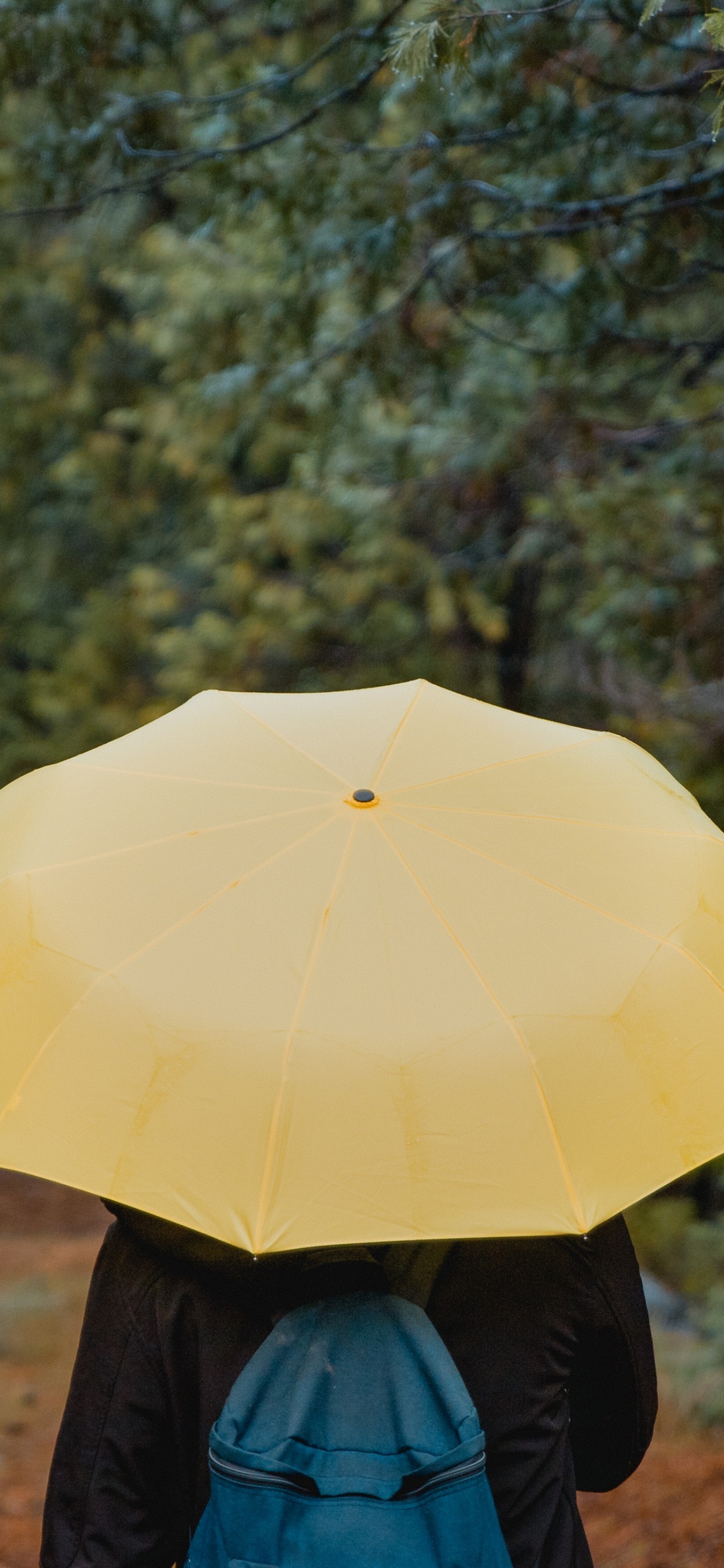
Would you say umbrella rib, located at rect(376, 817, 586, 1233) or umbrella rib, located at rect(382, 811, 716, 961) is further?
umbrella rib, located at rect(382, 811, 716, 961)

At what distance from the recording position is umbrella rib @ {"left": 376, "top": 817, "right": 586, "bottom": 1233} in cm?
146

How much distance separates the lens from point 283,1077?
146 centimetres

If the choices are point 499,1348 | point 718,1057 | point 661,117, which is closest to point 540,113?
point 661,117

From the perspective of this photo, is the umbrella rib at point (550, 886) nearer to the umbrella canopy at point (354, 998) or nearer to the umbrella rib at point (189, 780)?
the umbrella canopy at point (354, 998)

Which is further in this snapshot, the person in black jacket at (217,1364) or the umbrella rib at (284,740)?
the umbrella rib at (284,740)

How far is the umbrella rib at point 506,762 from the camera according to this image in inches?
73.4

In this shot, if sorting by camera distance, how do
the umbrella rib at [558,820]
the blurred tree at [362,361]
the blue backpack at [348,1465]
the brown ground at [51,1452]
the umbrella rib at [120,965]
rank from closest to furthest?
1. the blue backpack at [348,1465]
2. the umbrella rib at [120,965]
3. the umbrella rib at [558,820]
4. the blurred tree at [362,361]
5. the brown ground at [51,1452]

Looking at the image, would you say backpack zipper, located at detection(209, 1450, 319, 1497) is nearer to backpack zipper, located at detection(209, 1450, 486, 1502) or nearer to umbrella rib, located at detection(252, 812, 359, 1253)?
backpack zipper, located at detection(209, 1450, 486, 1502)

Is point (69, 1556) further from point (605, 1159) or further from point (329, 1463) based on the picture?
point (605, 1159)

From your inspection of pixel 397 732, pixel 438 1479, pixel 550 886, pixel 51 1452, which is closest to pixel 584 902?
pixel 550 886

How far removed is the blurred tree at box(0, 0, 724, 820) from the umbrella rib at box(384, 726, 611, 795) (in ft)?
4.59

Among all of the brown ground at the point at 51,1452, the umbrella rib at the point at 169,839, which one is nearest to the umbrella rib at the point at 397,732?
the umbrella rib at the point at 169,839

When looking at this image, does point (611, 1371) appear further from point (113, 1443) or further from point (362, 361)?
point (362, 361)

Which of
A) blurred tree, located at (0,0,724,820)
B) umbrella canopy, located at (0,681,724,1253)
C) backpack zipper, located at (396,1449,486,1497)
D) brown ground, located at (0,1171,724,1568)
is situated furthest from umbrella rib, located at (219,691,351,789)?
brown ground, located at (0,1171,724,1568)
